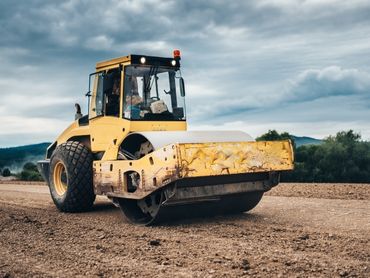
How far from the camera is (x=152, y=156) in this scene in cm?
761

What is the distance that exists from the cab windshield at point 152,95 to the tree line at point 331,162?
50.4 feet

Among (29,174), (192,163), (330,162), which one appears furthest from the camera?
(29,174)

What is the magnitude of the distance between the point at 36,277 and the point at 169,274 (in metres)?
1.29

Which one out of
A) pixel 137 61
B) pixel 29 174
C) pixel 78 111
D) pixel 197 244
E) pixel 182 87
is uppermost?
pixel 137 61

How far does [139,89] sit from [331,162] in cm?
2006

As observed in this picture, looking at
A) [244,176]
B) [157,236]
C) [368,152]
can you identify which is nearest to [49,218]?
[157,236]

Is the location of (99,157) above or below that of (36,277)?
above

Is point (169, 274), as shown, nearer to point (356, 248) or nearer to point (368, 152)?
point (356, 248)

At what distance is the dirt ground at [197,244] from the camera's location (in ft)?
17.0

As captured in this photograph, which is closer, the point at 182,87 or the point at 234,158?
the point at 234,158

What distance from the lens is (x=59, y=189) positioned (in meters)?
10.6

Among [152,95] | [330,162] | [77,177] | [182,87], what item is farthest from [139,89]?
[330,162]

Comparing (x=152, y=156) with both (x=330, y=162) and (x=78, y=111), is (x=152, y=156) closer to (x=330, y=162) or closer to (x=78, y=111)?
(x=78, y=111)

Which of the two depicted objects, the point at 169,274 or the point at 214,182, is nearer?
the point at 169,274
